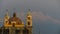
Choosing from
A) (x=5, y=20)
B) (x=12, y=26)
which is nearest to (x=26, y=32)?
(x=12, y=26)

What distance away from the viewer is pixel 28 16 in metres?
22.1

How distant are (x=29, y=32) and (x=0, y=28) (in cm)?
354

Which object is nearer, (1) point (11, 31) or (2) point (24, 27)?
(1) point (11, 31)

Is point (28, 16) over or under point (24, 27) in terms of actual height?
over

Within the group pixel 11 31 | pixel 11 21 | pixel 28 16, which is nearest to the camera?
pixel 11 31

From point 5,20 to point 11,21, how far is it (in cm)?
362

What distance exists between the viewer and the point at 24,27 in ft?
69.5

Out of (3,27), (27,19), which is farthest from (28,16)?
(3,27)

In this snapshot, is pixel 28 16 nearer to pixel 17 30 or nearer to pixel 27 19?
pixel 27 19

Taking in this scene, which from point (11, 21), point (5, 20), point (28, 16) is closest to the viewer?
point (11, 21)

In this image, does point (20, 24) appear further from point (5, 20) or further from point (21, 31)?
point (5, 20)

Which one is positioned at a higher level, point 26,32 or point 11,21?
point 11,21

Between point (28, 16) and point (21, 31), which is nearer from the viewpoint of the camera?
point (21, 31)

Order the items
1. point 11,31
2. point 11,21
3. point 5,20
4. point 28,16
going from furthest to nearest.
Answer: point 5,20 < point 28,16 < point 11,21 < point 11,31
